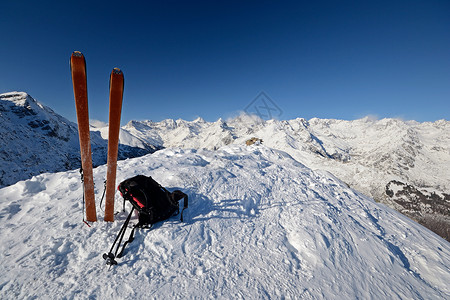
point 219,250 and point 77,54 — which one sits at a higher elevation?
point 77,54

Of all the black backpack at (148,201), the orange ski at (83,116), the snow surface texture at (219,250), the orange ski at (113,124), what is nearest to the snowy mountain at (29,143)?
the snow surface texture at (219,250)

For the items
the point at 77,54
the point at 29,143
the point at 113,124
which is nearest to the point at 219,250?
the point at 113,124

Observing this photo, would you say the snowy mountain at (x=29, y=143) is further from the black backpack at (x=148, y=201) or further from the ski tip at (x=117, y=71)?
the ski tip at (x=117, y=71)

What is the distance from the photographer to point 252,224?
277 inches

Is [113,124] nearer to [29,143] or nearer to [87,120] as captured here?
[87,120]

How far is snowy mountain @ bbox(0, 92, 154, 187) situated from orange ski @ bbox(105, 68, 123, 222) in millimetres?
126886

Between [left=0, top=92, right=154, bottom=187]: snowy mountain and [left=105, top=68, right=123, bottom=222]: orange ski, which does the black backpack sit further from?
[left=0, top=92, right=154, bottom=187]: snowy mountain

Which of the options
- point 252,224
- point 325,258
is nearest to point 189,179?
point 252,224

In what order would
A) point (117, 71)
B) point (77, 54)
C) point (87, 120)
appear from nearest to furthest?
point (77, 54)
point (117, 71)
point (87, 120)

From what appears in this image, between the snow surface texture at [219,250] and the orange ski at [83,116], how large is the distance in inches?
31.3

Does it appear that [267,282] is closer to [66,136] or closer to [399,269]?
[399,269]

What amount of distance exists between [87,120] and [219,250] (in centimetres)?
576

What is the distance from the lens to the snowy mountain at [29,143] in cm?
10210

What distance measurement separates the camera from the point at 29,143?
129 meters
